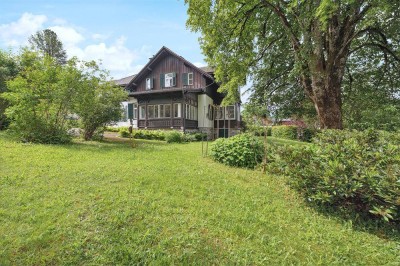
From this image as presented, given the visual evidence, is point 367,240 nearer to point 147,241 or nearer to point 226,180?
point 226,180

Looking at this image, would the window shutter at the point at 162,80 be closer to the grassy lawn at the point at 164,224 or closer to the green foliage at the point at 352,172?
the grassy lawn at the point at 164,224

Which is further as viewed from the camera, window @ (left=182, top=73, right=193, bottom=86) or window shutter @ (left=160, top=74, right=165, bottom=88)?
window shutter @ (left=160, top=74, right=165, bottom=88)

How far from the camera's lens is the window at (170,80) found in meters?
20.0

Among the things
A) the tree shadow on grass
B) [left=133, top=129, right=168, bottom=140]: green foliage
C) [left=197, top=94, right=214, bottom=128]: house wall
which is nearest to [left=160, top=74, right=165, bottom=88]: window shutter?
[left=197, top=94, right=214, bottom=128]: house wall

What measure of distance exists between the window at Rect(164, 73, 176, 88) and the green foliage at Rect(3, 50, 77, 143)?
11.3m

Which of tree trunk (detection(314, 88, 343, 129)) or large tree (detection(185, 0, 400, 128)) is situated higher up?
large tree (detection(185, 0, 400, 128))

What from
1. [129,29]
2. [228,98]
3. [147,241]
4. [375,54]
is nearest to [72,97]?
[129,29]

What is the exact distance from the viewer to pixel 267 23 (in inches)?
473

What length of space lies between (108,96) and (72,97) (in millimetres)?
2321

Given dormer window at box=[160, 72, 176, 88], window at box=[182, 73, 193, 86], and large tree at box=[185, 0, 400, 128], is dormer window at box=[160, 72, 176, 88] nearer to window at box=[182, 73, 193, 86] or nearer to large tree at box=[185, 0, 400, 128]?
window at box=[182, 73, 193, 86]

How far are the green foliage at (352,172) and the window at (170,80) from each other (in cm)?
1656

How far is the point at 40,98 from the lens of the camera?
349 inches

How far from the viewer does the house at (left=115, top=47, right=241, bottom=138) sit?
17.9 metres

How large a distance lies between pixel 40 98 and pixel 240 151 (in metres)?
8.41
